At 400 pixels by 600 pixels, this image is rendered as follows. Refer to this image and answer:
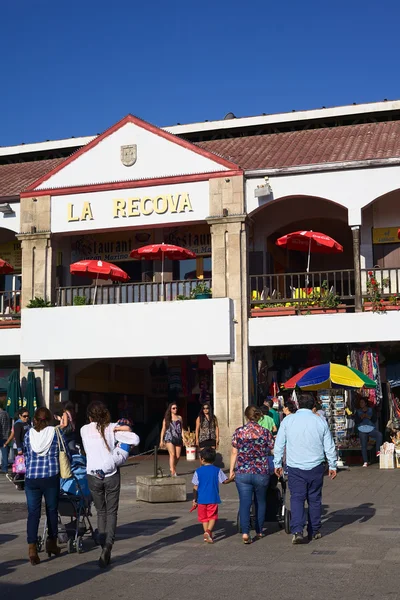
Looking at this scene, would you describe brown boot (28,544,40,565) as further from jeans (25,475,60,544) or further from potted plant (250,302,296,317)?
potted plant (250,302,296,317)

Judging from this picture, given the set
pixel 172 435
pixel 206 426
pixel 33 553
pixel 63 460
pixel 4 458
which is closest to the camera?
pixel 33 553

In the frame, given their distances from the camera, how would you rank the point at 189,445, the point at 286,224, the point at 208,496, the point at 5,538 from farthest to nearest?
the point at 286,224
the point at 189,445
the point at 5,538
the point at 208,496

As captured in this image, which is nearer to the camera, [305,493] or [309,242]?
Answer: [305,493]

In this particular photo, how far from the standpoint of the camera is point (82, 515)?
10.1 m

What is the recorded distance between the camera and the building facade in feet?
70.5

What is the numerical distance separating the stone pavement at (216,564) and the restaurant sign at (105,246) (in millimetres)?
13424

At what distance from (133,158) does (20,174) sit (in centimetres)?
560

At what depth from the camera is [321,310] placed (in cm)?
2153

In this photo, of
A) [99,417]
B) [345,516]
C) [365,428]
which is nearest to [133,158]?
[365,428]

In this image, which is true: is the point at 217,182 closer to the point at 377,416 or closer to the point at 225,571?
the point at 377,416

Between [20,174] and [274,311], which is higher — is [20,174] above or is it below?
above

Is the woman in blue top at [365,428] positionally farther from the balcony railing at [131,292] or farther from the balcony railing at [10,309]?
the balcony railing at [10,309]

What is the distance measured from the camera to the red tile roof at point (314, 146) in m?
22.3

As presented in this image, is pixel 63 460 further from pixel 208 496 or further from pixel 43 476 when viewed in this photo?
pixel 208 496
